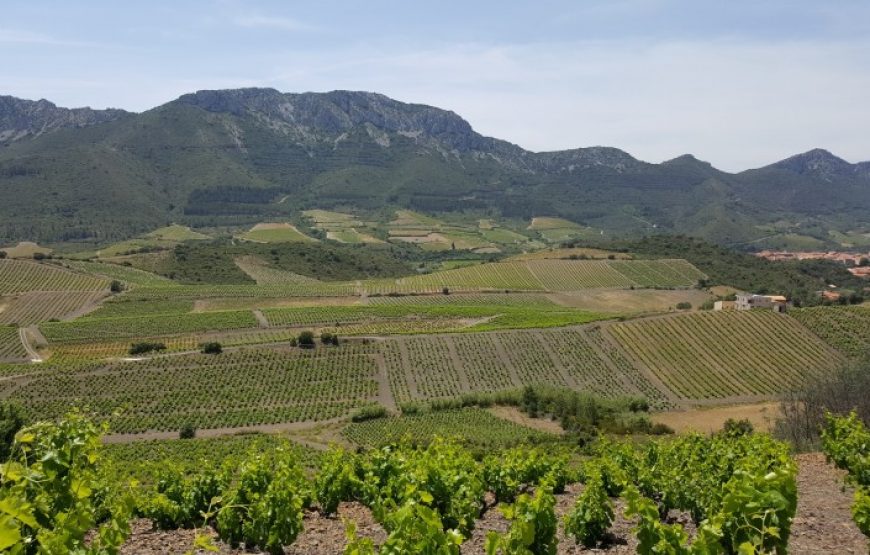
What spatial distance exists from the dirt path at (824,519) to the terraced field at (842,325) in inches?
2859

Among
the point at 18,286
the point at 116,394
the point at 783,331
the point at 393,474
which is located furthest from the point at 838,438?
the point at 18,286

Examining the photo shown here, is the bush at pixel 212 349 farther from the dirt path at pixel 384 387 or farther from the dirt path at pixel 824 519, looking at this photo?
the dirt path at pixel 824 519

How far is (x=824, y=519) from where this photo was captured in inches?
669

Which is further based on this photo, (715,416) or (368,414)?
(715,416)

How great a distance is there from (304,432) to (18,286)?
9245cm

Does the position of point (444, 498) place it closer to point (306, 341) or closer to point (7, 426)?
point (7, 426)

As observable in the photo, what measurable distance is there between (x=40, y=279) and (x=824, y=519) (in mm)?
141469

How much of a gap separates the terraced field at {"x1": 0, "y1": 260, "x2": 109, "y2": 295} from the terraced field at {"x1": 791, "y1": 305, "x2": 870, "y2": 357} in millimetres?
124797

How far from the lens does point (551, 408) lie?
2557 inches

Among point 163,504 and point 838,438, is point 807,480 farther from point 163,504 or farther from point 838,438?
point 163,504

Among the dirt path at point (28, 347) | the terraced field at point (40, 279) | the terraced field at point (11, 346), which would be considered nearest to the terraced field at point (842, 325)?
the dirt path at point (28, 347)

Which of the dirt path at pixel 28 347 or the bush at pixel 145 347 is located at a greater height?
the bush at pixel 145 347

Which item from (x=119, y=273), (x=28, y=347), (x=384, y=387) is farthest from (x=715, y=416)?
(x=119, y=273)

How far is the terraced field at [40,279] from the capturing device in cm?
12250
